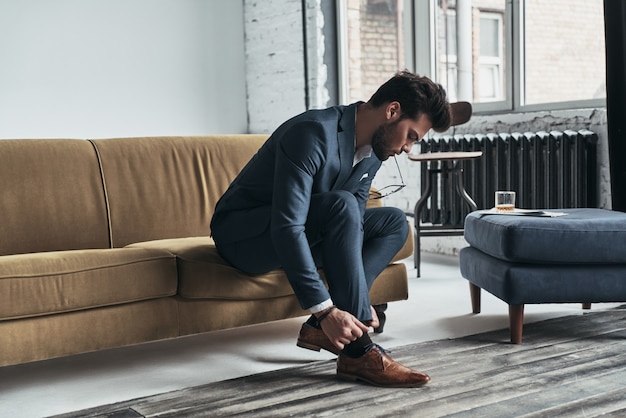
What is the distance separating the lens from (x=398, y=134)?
2.31 m

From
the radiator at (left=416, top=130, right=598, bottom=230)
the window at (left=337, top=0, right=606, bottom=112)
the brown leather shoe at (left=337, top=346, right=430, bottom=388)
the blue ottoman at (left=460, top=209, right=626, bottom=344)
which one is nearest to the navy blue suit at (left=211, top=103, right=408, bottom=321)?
the brown leather shoe at (left=337, top=346, right=430, bottom=388)

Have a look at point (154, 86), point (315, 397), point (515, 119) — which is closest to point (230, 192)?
point (315, 397)

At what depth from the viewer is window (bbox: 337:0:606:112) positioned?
14.7 ft

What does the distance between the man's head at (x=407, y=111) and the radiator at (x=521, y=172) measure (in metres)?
1.99

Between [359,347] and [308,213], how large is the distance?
42 cm

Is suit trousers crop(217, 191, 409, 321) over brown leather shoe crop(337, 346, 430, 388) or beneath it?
over

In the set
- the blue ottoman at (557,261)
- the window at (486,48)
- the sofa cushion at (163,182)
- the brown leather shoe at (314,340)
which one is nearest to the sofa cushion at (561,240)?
the blue ottoman at (557,261)

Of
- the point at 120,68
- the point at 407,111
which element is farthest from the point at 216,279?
the point at 120,68

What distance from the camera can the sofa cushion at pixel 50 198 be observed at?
2760 millimetres

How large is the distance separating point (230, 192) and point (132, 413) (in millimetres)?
770

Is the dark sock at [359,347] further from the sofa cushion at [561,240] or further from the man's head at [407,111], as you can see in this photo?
the sofa cushion at [561,240]

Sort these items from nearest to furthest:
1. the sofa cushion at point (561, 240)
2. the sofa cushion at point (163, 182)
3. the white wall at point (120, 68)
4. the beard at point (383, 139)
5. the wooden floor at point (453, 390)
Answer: the wooden floor at point (453, 390) < the beard at point (383, 139) < the sofa cushion at point (561, 240) < the sofa cushion at point (163, 182) < the white wall at point (120, 68)

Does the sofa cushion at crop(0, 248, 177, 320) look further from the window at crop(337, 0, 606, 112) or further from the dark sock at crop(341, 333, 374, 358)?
the window at crop(337, 0, 606, 112)

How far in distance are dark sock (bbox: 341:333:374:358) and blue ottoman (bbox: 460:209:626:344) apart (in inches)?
25.8
